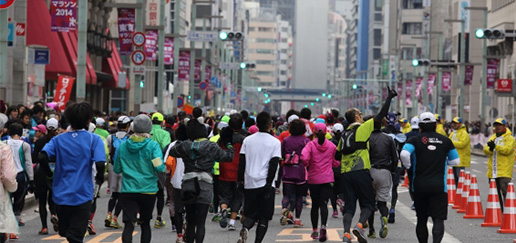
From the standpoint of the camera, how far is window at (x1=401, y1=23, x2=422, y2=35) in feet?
481

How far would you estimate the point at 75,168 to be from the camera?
10.1m

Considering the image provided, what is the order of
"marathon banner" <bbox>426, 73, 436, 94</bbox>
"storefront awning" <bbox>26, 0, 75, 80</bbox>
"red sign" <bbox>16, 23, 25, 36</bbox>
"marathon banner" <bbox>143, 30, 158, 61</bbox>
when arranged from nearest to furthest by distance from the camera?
"red sign" <bbox>16, 23, 25, 36</bbox>
"storefront awning" <bbox>26, 0, 75, 80</bbox>
"marathon banner" <bbox>143, 30, 158, 61</bbox>
"marathon banner" <bbox>426, 73, 436, 94</bbox>

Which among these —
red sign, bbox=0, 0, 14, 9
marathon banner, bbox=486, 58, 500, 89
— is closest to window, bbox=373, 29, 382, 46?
marathon banner, bbox=486, 58, 500, 89

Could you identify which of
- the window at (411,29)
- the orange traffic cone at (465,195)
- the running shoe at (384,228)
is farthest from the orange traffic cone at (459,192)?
the window at (411,29)

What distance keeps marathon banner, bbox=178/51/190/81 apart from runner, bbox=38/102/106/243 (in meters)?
51.1

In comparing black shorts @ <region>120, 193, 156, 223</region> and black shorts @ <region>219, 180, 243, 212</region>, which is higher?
black shorts @ <region>120, 193, 156, 223</region>

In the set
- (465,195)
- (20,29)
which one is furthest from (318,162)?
(20,29)

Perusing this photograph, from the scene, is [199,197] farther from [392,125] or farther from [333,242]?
[392,125]

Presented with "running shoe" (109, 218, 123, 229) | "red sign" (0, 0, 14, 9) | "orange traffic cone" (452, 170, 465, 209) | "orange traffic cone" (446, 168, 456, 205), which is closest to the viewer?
"running shoe" (109, 218, 123, 229)

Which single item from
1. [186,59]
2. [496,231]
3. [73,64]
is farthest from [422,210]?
[186,59]

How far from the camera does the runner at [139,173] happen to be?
11281 mm

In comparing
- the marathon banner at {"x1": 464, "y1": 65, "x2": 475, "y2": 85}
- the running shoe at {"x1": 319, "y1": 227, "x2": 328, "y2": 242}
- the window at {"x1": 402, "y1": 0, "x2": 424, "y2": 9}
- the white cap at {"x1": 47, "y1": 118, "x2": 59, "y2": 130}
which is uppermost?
the window at {"x1": 402, "y1": 0, "x2": 424, "y2": 9}

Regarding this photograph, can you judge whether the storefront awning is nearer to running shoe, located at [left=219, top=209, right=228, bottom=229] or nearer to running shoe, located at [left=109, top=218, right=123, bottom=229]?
running shoe, located at [left=109, top=218, right=123, bottom=229]

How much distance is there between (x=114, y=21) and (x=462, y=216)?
43.7m
